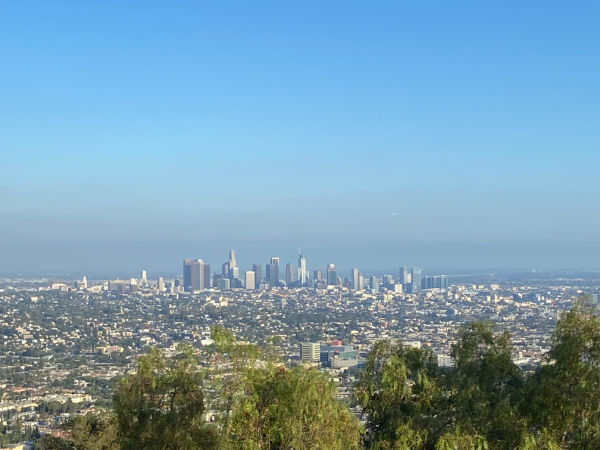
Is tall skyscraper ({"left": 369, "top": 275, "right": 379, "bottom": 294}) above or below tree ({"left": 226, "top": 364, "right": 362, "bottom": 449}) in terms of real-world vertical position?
below

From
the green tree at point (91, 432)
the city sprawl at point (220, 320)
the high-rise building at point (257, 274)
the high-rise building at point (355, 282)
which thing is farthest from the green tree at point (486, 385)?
the high-rise building at point (257, 274)

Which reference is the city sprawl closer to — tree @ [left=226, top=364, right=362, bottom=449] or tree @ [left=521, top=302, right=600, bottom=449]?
tree @ [left=521, top=302, right=600, bottom=449]

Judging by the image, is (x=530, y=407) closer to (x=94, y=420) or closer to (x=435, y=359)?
(x=435, y=359)

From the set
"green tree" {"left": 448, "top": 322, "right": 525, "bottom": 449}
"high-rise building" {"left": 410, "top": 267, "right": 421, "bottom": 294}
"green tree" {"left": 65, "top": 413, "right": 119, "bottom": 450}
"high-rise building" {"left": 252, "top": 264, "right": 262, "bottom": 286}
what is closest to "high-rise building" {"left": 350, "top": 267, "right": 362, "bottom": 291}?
"high-rise building" {"left": 410, "top": 267, "right": 421, "bottom": 294}

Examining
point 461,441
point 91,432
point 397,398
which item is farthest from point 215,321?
point 461,441

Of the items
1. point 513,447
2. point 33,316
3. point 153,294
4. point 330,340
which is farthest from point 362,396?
point 153,294

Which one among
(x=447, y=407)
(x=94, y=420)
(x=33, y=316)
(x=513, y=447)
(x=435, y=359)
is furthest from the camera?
(x=33, y=316)

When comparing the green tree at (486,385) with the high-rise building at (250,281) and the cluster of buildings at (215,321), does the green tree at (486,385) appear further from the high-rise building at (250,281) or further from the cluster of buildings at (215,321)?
the high-rise building at (250,281)
